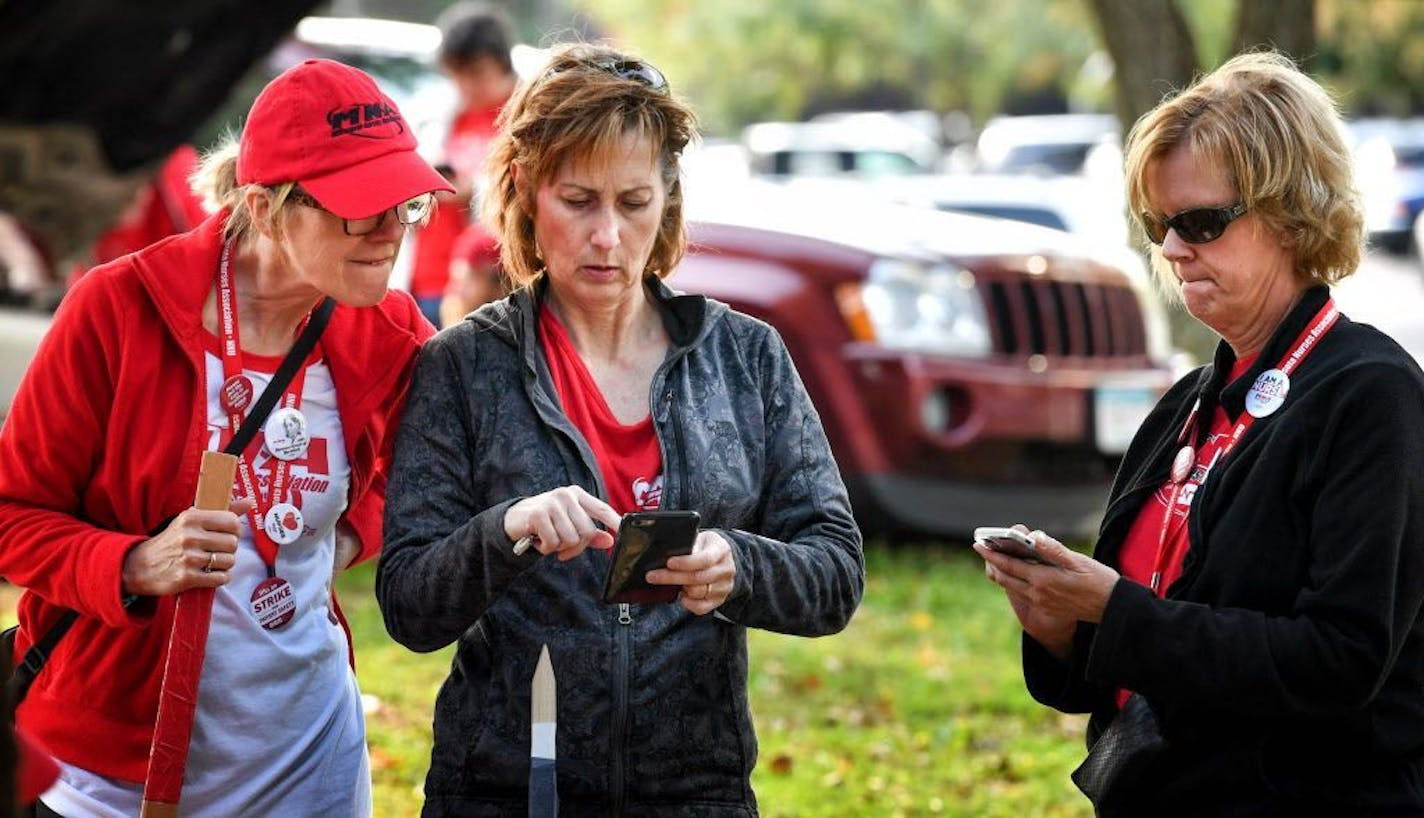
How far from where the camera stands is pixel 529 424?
299 centimetres

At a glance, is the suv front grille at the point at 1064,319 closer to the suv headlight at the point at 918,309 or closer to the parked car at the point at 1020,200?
the suv headlight at the point at 918,309

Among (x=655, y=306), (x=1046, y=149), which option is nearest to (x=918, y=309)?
(x=655, y=306)

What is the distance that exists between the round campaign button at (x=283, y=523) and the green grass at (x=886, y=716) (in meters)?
2.52

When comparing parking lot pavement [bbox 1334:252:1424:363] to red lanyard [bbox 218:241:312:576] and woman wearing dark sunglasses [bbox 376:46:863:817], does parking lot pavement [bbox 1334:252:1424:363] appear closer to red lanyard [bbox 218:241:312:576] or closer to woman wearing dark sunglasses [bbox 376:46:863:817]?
woman wearing dark sunglasses [bbox 376:46:863:817]

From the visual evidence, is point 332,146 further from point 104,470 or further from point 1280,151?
point 1280,151

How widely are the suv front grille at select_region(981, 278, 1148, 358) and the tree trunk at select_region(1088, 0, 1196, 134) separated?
867 millimetres

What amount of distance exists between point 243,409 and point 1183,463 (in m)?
1.44

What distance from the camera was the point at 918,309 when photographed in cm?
868

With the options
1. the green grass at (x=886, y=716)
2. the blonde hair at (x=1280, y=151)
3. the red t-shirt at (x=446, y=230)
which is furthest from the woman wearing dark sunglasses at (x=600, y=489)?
the red t-shirt at (x=446, y=230)

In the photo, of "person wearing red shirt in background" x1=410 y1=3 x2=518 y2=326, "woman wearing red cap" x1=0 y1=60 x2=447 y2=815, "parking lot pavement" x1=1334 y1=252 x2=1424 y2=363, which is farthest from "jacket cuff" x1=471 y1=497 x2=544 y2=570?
"parking lot pavement" x1=1334 y1=252 x2=1424 y2=363

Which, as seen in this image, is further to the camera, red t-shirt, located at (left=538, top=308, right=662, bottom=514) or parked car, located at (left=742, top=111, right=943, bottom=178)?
parked car, located at (left=742, top=111, right=943, bottom=178)

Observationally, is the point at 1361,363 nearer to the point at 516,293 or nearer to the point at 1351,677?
the point at 1351,677

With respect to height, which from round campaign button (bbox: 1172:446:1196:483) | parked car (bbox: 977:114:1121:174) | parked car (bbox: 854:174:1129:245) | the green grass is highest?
round campaign button (bbox: 1172:446:1196:483)

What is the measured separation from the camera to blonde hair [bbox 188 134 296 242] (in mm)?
3111
